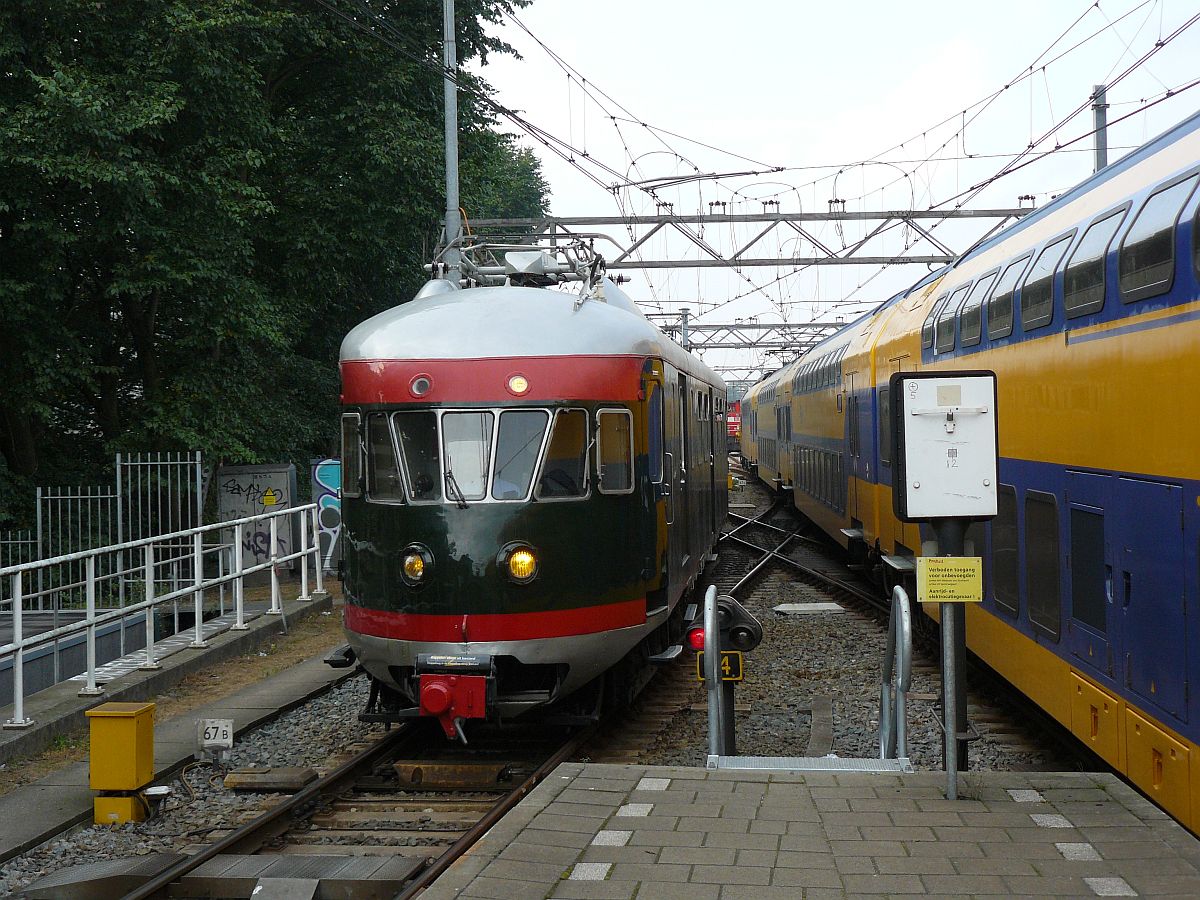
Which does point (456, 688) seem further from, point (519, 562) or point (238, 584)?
point (238, 584)

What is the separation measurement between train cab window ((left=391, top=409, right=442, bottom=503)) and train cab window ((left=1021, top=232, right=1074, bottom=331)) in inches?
154

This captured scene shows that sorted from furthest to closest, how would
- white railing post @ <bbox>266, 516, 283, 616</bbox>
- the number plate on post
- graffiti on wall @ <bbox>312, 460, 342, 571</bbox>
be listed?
graffiti on wall @ <bbox>312, 460, 342, 571</bbox> < white railing post @ <bbox>266, 516, 283, 616</bbox> < the number plate on post

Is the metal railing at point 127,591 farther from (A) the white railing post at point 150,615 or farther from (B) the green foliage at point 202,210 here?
(B) the green foliage at point 202,210

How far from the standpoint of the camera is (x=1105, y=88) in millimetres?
17219

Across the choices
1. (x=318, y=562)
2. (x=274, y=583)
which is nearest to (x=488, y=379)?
(x=274, y=583)

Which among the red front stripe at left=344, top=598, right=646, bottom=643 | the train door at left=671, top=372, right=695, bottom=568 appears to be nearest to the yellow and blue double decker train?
the train door at left=671, top=372, right=695, bottom=568

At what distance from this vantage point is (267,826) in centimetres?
718

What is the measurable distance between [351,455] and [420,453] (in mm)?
691

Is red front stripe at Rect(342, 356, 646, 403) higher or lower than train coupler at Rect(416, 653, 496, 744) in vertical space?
higher

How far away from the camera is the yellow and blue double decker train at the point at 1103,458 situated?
5602 mm

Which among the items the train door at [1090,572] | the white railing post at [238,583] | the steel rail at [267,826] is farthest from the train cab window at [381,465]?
the white railing post at [238,583]

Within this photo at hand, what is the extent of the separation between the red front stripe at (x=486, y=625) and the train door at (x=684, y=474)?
6.80ft

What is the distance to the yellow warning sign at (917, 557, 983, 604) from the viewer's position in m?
6.04

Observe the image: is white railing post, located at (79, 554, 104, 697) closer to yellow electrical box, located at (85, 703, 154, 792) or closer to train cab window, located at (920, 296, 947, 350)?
yellow electrical box, located at (85, 703, 154, 792)
